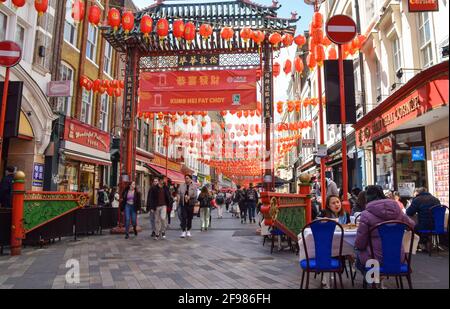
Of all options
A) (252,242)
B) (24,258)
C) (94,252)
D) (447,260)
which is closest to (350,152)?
(252,242)

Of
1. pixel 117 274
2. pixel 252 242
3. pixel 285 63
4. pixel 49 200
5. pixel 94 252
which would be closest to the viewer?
pixel 117 274

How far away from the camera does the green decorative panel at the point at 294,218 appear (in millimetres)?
7012

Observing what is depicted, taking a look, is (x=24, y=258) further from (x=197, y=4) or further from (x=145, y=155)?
(x=145, y=155)

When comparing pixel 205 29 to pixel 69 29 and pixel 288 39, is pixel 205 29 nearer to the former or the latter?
pixel 288 39

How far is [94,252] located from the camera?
7895 millimetres

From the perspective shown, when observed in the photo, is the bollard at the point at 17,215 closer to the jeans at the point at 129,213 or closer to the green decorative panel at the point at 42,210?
the green decorative panel at the point at 42,210

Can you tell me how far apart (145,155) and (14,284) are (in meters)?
21.5

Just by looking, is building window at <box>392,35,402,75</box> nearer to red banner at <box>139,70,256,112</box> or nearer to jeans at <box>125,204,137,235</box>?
red banner at <box>139,70,256,112</box>

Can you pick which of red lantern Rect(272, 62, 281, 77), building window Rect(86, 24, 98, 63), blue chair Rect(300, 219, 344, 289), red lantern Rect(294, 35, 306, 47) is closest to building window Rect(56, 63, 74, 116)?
building window Rect(86, 24, 98, 63)

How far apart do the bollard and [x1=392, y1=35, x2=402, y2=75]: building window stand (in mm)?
12141

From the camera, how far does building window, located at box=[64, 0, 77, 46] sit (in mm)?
16344

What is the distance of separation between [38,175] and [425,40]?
14.5 metres

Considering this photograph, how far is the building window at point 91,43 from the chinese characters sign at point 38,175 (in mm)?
7134

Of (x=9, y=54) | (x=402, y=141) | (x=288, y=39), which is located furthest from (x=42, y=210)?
(x=402, y=141)
